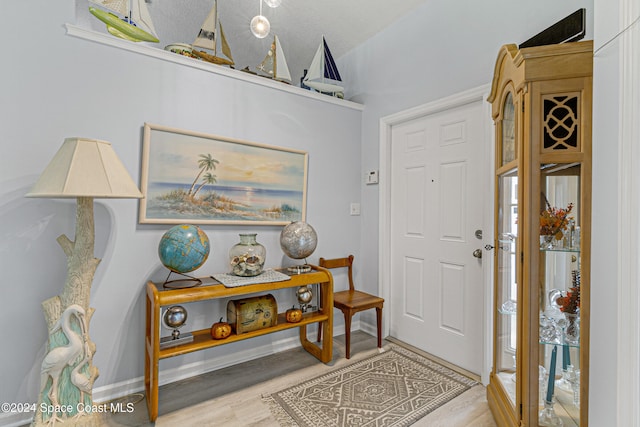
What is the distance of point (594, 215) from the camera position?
1.15 metres

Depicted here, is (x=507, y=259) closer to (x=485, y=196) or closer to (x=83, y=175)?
(x=485, y=196)

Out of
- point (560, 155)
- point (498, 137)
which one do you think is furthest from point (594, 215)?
point (498, 137)

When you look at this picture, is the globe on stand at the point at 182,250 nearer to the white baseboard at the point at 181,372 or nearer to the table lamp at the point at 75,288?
the table lamp at the point at 75,288

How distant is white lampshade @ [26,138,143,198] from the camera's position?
1.42 metres

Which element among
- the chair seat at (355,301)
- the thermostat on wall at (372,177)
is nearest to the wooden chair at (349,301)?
the chair seat at (355,301)

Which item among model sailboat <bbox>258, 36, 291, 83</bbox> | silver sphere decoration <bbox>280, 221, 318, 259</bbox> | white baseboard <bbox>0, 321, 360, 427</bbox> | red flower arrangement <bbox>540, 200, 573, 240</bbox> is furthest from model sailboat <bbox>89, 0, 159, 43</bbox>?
red flower arrangement <bbox>540, 200, 573, 240</bbox>

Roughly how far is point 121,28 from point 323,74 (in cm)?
158

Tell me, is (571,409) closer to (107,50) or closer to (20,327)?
(20,327)

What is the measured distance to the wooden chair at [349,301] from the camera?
2.48 meters

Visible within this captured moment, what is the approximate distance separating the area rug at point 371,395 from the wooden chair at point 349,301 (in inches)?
11.3

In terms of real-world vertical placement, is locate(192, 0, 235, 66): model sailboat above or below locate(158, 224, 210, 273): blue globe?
above

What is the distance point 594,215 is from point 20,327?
2.82 m

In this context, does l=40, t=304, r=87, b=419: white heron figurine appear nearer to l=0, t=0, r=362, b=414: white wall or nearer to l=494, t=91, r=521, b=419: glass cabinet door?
l=0, t=0, r=362, b=414: white wall

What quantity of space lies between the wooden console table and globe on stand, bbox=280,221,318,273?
6.2 inches
